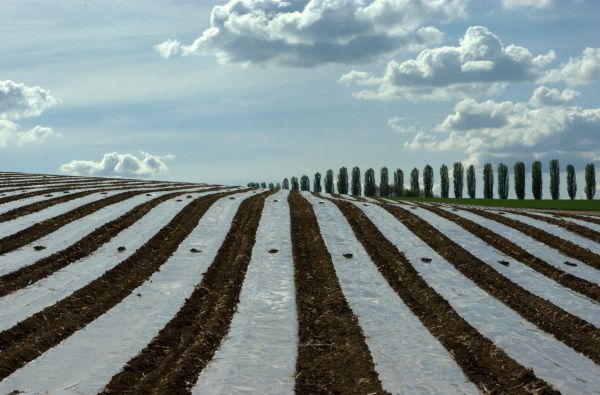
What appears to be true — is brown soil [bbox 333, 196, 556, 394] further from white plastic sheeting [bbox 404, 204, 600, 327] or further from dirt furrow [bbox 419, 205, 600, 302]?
dirt furrow [bbox 419, 205, 600, 302]

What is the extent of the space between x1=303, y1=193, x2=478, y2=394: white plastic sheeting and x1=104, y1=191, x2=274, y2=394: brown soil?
2.89m

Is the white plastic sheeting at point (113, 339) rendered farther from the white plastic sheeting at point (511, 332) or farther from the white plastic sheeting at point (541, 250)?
the white plastic sheeting at point (541, 250)

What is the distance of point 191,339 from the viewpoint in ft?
33.4

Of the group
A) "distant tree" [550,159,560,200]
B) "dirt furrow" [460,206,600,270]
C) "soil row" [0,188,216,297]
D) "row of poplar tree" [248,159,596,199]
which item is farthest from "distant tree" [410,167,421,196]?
"soil row" [0,188,216,297]

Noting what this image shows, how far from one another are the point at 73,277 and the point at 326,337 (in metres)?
7.52

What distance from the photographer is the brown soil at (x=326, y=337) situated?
852cm

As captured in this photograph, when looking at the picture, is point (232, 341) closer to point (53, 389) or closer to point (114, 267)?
point (53, 389)

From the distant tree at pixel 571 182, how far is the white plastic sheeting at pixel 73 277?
3750 inches

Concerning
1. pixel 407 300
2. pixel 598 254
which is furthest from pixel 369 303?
pixel 598 254

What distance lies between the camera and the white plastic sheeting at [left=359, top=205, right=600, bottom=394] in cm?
936

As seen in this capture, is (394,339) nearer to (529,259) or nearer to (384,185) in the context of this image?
(529,259)

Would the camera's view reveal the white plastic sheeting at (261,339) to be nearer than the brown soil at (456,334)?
Yes

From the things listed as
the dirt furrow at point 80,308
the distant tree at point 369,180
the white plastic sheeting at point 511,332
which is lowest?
the white plastic sheeting at point 511,332

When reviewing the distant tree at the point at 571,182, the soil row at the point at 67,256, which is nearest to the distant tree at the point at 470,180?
the distant tree at the point at 571,182
